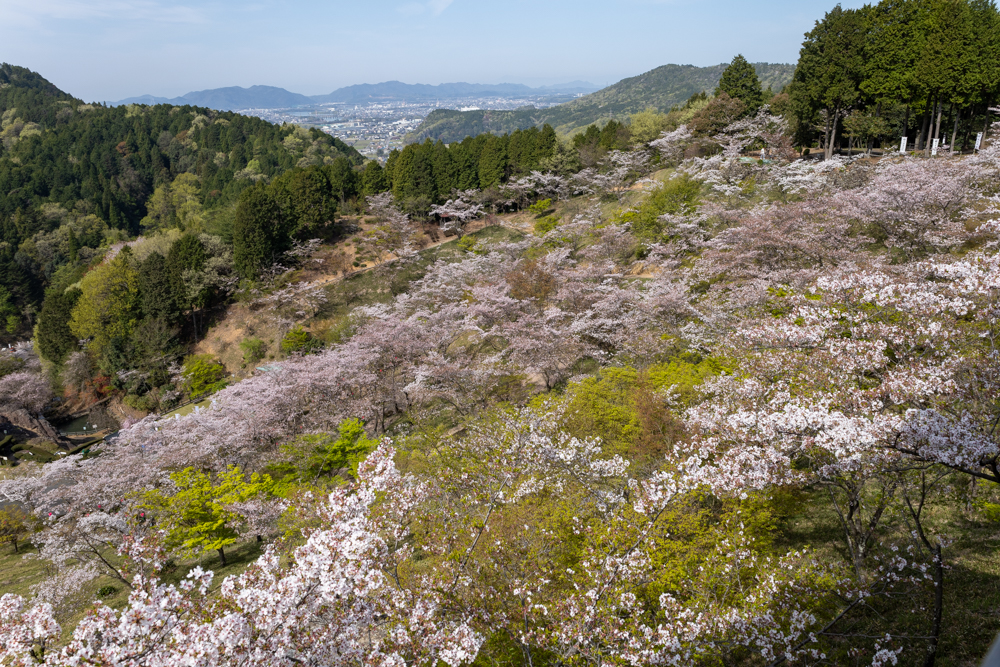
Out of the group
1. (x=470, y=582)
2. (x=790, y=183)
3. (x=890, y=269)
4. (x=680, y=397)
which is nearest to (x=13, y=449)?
(x=470, y=582)

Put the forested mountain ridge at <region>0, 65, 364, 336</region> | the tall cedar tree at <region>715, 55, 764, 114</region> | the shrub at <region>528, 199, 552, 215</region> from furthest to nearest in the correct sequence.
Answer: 1. the forested mountain ridge at <region>0, 65, 364, 336</region>
2. the shrub at <region>528, 199, 552, 215</region>
3. the tall cedar tree at <region>715, 55, 764, 114</region>

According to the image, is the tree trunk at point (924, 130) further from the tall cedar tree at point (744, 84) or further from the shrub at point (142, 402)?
the shrub at point (142, 402)

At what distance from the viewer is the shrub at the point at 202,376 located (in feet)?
102

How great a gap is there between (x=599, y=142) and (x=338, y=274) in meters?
27.7

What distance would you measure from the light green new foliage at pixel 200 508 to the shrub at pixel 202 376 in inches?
762

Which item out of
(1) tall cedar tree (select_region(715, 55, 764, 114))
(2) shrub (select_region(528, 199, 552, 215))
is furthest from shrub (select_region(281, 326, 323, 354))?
(1) tall cedar tree (select_region(715, 55, 764, 114))

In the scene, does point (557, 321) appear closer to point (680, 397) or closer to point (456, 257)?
point (680, 397)

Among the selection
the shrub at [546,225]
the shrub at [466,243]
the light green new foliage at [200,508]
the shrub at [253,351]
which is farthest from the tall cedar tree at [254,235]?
the light green new foliage at [200,508]

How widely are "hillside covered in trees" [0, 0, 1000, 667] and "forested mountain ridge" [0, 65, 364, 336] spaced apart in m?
22.7

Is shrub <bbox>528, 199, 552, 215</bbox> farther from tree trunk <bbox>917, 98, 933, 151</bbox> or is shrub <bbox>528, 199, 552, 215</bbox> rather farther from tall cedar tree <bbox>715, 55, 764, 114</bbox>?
tree trunk <bbox>917, 98, 933, 151</bbox>

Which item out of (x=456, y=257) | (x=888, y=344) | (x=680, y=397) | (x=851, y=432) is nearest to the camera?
(x=851, y=432)

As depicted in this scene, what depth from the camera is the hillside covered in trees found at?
17.9 feet

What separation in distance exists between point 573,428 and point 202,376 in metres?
29.3

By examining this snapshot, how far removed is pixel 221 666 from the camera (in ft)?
13.6
